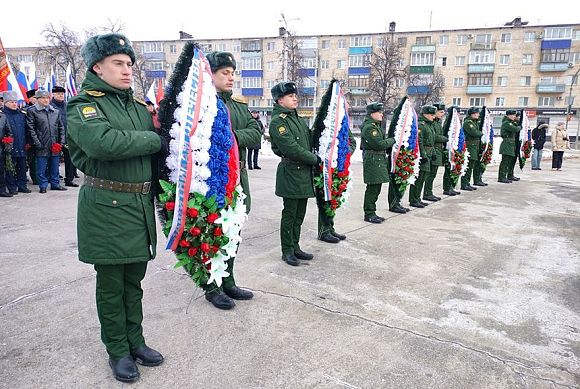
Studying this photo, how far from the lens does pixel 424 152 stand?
825 cm

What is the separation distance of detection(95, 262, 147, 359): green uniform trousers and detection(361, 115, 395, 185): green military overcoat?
15.6 feet

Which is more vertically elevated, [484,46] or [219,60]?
[484,46]

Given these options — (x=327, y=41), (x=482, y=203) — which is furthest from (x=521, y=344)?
(x=327, y=41)

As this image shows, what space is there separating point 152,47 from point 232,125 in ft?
195

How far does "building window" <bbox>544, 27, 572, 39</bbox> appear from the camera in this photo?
4697cm

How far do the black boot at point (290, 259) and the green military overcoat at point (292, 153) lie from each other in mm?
690

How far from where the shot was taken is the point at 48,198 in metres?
8.27

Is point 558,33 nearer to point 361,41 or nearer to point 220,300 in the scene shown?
point 361,41

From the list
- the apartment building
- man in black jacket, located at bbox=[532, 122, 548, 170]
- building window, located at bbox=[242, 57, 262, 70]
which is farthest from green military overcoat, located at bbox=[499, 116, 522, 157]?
building window, located at bbox=[242, 57, 262, 70]

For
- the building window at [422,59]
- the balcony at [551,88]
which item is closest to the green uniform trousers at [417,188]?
the building window at [422,59]

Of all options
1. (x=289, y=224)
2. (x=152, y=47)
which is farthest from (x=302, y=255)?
(x=152, y=47)

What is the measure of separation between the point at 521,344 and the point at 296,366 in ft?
5.74

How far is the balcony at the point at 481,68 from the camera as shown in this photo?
49.4 meters

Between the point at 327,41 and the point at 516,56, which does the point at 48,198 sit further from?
the point at 516,56
